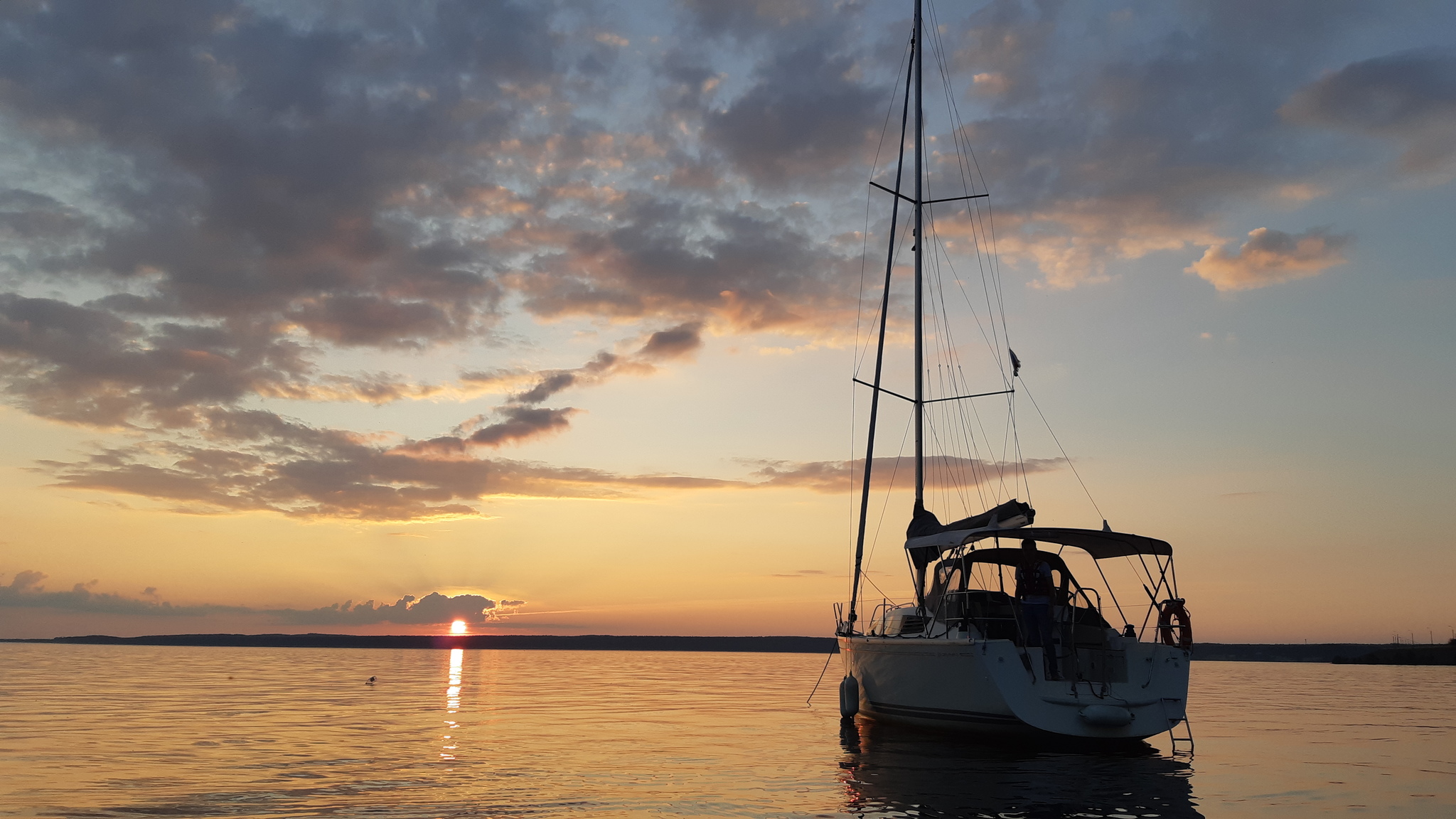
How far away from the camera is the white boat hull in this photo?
15727mm

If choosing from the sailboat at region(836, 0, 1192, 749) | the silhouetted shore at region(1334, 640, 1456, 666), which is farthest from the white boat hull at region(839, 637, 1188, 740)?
the silhouetted shore at region(1334, 640, 1456, 666)

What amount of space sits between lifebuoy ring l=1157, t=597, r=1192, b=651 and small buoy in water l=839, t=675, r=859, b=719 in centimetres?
628

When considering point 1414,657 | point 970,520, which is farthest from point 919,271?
point 1414,657

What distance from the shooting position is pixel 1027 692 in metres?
15.7

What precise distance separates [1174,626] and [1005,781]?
537 centimetres

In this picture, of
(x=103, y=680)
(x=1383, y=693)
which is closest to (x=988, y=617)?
(x=1383, y=693)

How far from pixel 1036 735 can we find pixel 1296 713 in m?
18.1

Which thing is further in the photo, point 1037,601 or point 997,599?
point 997,599

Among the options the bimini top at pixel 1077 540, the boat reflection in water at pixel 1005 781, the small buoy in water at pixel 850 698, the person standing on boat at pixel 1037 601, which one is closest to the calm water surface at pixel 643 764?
the boat reflection in water at pixel 1005 781

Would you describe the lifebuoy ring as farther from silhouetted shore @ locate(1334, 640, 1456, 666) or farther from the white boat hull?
silhouetted shore @ locate(1334, 640, 1456, 666)

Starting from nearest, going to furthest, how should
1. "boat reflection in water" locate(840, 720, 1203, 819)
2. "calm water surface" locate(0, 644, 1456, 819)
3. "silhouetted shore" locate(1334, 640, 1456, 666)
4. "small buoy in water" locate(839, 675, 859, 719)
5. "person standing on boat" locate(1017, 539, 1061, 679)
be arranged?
1. "boat reflection in water" locate(840, 720, 1203, 819)
2. "calm water surface" locate(0, 644, 1456, 819)
3. "person standing on boat" locate(1017, 539, 1061, 679)
4. "small buoy in water" locate(839, 675, 859, 719)
5. "silhouetted shore" locate(1334, 640, 1456, 666)

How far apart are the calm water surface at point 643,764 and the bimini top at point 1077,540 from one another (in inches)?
138

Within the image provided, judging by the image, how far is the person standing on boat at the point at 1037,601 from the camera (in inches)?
652

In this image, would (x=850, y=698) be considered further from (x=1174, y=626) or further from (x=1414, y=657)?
(x=1414, y=657)
